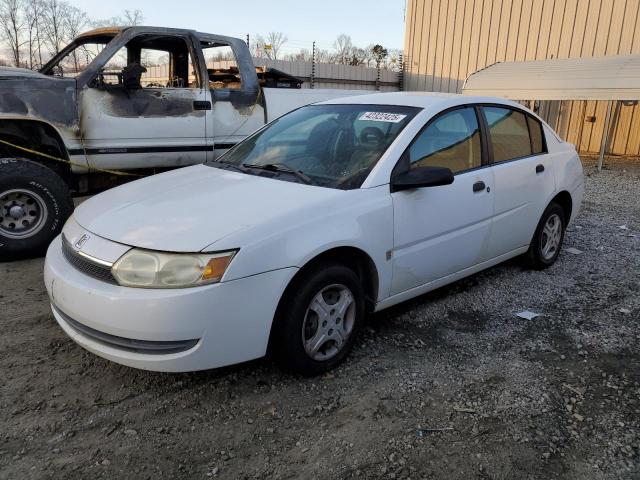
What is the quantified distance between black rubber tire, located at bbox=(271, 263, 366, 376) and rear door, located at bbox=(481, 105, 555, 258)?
1.68m

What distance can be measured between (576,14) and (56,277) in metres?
15.3

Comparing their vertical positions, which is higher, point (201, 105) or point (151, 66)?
point (151, 66)

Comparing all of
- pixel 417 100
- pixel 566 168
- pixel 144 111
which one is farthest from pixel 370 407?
pixel 144 111

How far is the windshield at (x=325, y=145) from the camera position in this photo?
3.38m

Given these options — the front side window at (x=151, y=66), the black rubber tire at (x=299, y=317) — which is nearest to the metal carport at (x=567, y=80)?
the front side window at (x=151, y=66)

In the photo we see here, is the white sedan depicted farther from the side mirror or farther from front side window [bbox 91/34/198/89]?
front side window [bbox 91/34/198/89]

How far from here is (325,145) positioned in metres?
3.69

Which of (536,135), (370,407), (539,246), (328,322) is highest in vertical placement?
(536,135)

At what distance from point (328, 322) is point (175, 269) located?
3.10 feet

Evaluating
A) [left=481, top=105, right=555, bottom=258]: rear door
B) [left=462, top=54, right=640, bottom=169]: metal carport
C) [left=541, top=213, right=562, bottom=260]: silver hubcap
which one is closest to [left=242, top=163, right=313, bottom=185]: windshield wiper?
[left=481, top=105, right=555, bottom=258]: rear door

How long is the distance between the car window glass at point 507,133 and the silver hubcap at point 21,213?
4.03 meters

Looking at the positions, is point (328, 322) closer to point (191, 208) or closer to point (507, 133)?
point (191, 208)

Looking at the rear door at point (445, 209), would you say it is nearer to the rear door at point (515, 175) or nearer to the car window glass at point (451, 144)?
the car window glass at point (451, 144)

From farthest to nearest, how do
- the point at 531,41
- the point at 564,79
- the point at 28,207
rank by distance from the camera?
the point at 531,41 < the point at 564,79 < the point at 28,207
